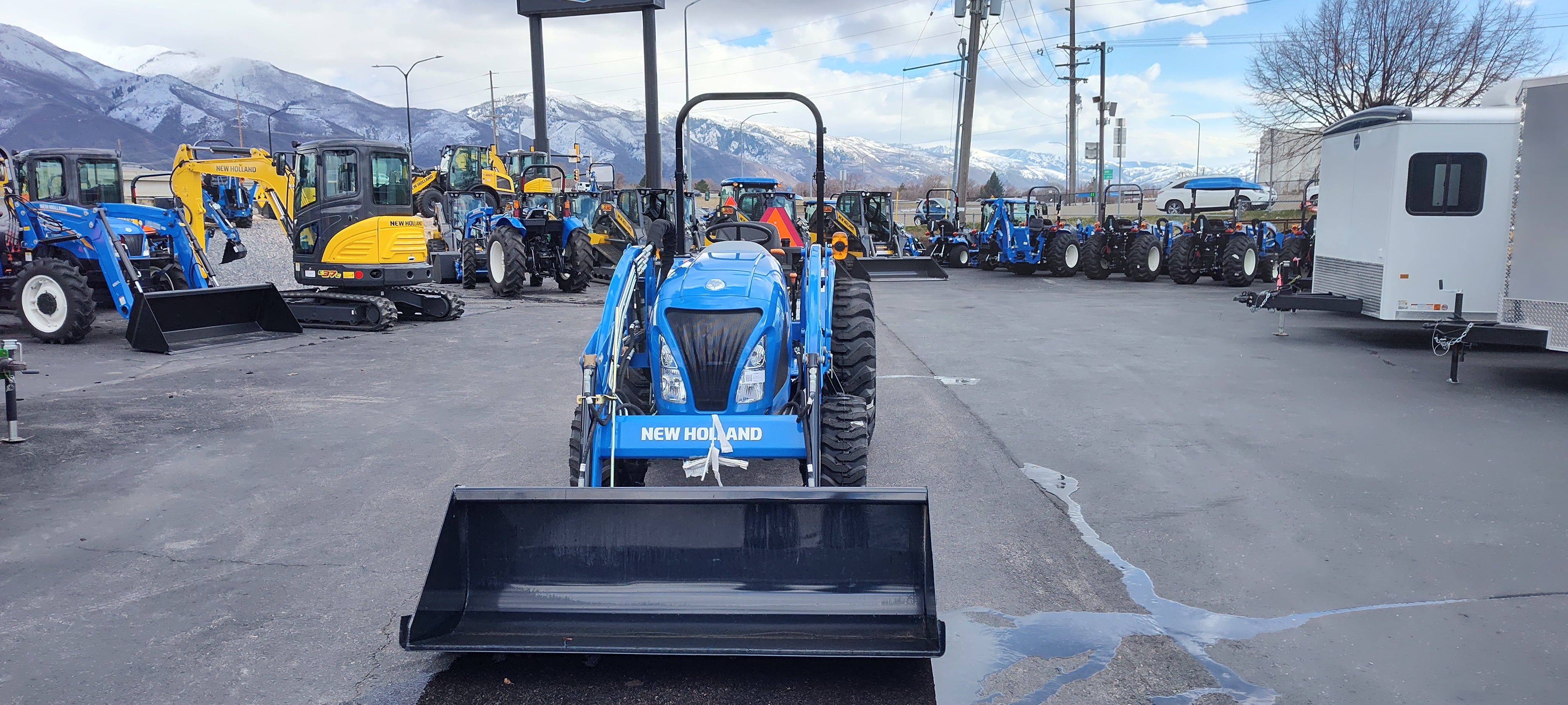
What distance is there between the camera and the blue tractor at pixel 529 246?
1936 centimetres

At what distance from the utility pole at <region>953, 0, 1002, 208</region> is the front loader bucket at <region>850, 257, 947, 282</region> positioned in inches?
1041

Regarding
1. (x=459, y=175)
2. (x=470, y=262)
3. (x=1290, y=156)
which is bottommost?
(x=470, y=262)

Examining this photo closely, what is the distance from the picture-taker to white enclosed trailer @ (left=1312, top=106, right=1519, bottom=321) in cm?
1114

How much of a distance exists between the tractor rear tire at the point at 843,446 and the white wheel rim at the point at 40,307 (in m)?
11.6

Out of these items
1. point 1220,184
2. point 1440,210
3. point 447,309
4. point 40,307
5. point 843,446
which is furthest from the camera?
point 1220,184

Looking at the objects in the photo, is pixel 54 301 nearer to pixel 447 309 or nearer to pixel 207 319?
pixel 207 319

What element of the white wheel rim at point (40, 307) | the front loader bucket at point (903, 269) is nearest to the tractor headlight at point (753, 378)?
the front loader bucket at point (903, 269)

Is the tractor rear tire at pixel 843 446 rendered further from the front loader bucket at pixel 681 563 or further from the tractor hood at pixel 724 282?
the front loader bucket at pixel 681 563

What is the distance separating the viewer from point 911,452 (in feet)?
23.5

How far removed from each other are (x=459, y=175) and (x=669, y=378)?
80.5 feet

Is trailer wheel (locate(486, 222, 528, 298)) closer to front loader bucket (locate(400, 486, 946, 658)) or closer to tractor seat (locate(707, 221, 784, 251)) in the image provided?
tractor seat (locate(707, 221, 784, 251))

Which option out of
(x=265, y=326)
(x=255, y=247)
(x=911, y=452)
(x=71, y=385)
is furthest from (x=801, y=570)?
(x=255, y=247)

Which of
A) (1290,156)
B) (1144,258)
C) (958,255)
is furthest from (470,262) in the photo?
(1290,156)

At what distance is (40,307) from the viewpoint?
12469 millimetres
